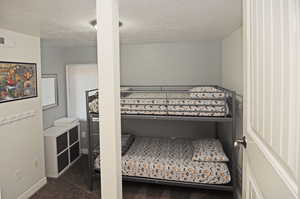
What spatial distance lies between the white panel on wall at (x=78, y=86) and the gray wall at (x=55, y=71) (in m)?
0.11

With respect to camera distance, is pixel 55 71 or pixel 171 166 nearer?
pixel 171 166

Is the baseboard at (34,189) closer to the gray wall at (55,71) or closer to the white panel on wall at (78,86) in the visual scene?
the gray wall at (55,71)

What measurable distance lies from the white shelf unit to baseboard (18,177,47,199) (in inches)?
8.7

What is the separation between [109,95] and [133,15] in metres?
1.12

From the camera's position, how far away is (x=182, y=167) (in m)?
2.76

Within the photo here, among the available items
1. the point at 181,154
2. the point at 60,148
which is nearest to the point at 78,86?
the point at 60,148

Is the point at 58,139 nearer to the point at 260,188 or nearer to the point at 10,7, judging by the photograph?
the point at 10,7

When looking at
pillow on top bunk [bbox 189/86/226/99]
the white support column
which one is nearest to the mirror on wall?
pillow on top bunk [bbox 189/86/226/99]

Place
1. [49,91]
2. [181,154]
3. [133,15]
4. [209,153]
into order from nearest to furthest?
[133,15] < [209,153] < [181,154] < [49,91]

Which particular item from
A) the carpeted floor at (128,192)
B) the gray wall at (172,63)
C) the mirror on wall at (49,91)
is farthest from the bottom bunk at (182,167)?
the mirror on wall at (49,91)

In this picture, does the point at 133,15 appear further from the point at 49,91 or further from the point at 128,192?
the point at 49,91

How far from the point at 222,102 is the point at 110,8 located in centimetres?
194

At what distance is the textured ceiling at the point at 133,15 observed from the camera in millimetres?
1670

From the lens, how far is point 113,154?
117 centimetres
